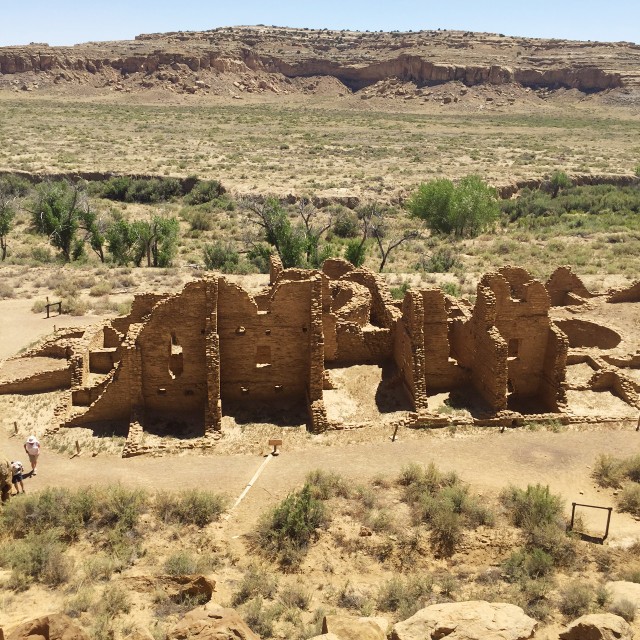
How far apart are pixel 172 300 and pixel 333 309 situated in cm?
→ 678

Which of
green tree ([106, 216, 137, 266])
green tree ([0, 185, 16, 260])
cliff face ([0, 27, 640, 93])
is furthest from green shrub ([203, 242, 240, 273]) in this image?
cliff face ([0, 27, 640, 93])

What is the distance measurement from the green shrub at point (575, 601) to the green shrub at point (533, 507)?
2203mm

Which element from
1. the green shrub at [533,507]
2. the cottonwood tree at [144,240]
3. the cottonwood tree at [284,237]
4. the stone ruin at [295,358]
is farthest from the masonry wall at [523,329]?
the cottonwood tree at [144,240]

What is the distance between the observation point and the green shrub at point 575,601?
388 inches

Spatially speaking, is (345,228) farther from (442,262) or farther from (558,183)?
(558,183)

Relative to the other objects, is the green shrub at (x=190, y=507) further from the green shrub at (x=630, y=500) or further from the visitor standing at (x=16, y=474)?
the green shrub at (x=630, y=500)

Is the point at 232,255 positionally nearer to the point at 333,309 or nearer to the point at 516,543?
the point at 333,309

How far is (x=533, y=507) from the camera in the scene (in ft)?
42.2

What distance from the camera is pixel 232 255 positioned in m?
34.5

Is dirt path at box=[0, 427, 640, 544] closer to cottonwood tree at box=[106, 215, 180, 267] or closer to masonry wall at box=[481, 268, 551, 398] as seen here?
masonry wall at box=[481, 268, 551, 398]

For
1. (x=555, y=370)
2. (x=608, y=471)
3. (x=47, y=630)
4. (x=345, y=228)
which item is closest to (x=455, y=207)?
(x=345, y=228)

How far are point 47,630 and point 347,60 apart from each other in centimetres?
13082

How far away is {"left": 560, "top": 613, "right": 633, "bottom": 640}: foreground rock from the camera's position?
802cm

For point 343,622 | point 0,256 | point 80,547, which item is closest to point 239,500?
point 80,547
